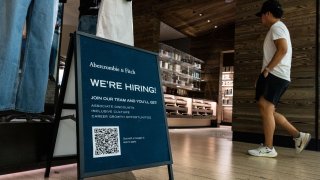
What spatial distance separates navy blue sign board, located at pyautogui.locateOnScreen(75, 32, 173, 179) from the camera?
130 centimetres

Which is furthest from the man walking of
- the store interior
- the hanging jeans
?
the hanging jeans

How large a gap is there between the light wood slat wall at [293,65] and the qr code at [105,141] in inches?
133

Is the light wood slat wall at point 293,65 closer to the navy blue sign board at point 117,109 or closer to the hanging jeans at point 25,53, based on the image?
the navy blue sign board at point 117,109

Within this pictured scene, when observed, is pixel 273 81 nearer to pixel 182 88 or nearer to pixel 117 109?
pixel 117 109

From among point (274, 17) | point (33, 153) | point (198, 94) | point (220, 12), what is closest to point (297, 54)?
point (274, 17)

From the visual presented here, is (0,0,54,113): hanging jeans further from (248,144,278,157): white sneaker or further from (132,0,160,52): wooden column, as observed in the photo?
(132,0,160,52): wooden column

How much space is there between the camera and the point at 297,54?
13.5ft

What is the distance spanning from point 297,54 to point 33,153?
3728 millimetres

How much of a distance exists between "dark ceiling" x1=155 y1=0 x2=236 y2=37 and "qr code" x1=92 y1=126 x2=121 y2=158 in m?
5.73

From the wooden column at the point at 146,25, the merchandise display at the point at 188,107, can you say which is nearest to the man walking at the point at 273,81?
the wooden column at the point at 146,25

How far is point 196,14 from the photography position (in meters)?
8.90

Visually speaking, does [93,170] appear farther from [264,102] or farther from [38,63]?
[264,102]

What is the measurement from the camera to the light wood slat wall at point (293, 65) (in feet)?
13.1

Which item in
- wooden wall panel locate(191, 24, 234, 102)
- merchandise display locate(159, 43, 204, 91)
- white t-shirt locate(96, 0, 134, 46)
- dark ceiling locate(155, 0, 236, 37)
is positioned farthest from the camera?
wooden wall panel locate(191, 24, 234, 102)
